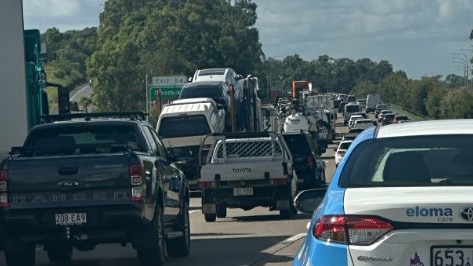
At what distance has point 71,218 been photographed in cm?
1406

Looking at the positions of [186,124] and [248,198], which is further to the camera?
[186,124]

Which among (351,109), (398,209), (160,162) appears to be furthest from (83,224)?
(351,109)

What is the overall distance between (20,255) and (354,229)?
8.11 m

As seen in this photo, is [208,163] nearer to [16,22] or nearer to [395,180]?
[16,22]

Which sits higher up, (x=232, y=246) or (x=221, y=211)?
(x=232, y=246)

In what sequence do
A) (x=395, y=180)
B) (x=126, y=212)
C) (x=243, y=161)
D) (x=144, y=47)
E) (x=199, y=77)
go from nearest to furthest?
(x=395, y=180) < (x=126, y=212) < (x=243, y=161) < (x=199, y=77) < (x=144, y=47)

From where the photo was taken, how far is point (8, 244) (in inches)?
564

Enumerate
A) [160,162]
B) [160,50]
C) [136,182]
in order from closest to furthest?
1. [136,182]
2. [160,162]
3. [160,50]

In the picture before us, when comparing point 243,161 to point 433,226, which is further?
point 243,161

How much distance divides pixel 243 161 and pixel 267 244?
21.0 ft

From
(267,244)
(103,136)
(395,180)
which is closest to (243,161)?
(267,244)

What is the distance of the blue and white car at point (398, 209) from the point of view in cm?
695

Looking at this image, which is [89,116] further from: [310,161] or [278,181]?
[310,161]

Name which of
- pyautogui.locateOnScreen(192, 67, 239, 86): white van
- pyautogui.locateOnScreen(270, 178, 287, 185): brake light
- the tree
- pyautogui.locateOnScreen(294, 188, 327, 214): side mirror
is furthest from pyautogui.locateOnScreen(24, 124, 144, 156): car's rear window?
the tree
